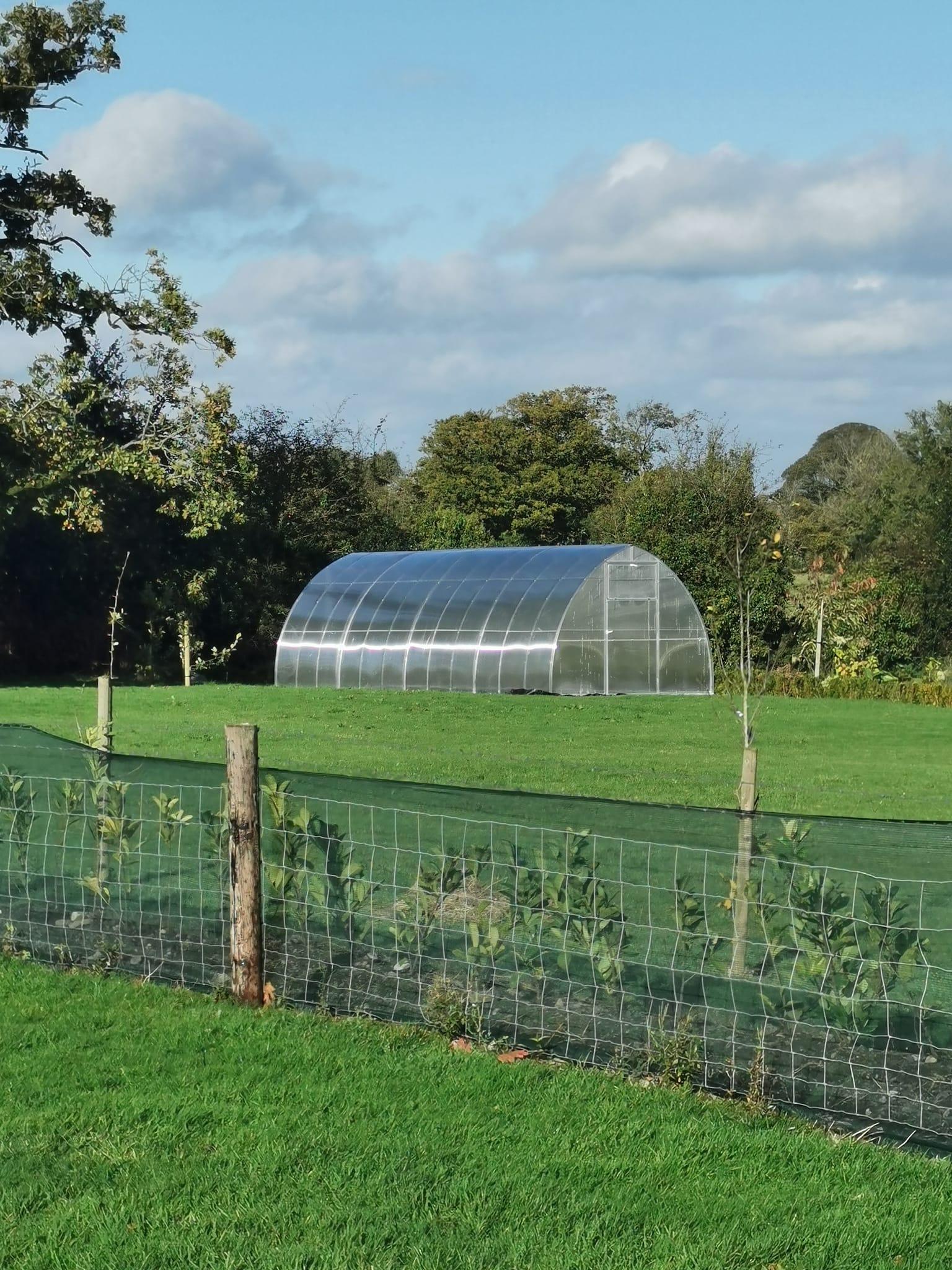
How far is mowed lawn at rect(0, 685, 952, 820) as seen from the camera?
1477 cm

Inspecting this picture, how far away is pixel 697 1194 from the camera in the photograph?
4.11 m

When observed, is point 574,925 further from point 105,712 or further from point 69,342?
point 69,342

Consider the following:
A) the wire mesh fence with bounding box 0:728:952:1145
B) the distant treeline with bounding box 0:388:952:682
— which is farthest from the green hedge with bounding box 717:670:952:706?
the wire mesh fence with bounding box 0:728:952:1145

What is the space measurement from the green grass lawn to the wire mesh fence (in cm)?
38

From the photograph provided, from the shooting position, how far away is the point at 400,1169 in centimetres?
423

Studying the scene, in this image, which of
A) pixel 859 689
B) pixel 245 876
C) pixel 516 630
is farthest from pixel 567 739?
pixel 245 876

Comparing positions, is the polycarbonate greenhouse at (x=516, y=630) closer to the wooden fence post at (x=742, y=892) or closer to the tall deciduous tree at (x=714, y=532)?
the tall deciduous tree at (x=714, y=532)

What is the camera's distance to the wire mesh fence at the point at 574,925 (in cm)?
523

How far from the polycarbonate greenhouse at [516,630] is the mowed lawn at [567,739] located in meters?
1.86

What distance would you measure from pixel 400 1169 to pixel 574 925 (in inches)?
68.9

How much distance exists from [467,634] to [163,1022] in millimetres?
24901

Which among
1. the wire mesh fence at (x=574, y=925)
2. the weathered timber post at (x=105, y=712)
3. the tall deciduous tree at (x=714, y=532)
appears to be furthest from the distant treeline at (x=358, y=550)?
the wire mesh fence at (x=574, y=925)

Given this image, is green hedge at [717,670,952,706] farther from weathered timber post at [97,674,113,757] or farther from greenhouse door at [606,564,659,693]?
weathered timber post at [97,674,113,757]

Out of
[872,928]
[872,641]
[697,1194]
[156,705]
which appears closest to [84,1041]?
[697,1194]
